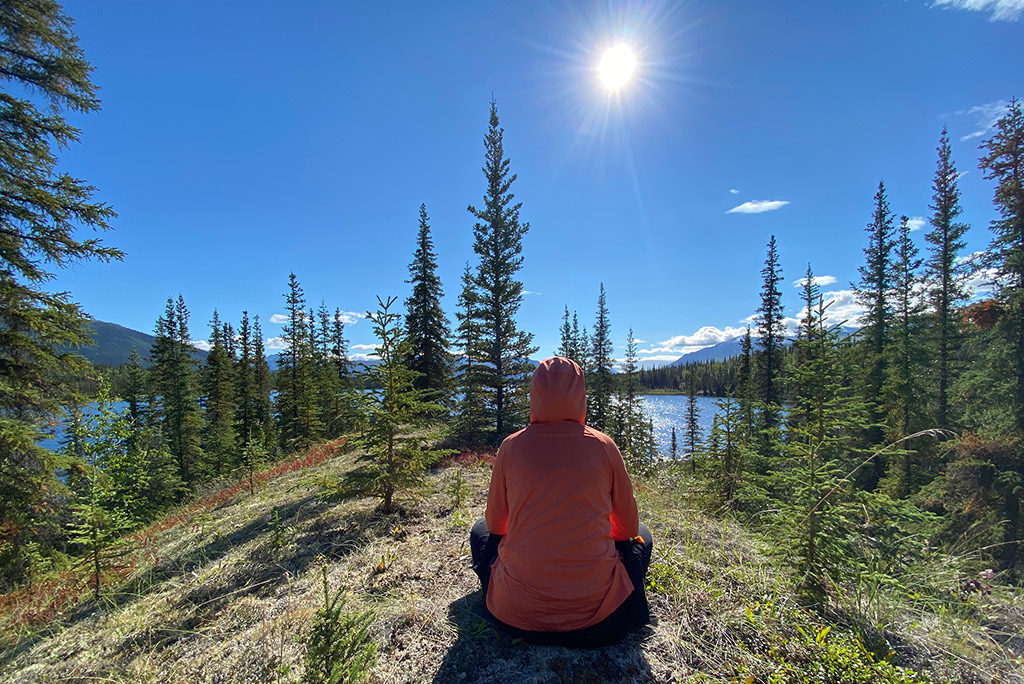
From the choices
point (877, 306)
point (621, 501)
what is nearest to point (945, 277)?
point (877, 306)

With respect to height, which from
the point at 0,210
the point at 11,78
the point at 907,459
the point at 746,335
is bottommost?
the point at 907,459

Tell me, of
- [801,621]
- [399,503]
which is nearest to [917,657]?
[801,621]

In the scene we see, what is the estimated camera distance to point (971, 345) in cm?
1135

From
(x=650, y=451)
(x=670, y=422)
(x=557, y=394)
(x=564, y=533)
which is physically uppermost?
(x=557, y=394)

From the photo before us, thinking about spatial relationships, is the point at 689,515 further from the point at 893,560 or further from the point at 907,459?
the point at 907,459

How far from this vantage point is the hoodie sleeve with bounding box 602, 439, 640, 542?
242 centimetres

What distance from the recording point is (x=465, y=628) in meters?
2.78

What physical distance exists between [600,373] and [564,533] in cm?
2163

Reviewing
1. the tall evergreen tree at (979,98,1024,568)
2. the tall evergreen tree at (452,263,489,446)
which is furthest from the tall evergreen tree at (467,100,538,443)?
the tall evergreen tree at (979,98,1024,568)

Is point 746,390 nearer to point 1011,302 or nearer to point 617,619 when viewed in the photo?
point 1011,302

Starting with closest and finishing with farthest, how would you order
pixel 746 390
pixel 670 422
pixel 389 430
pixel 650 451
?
1. pixel 389 430
2. pixel 650 451
3. pixel 746 390
4. pixel 670 422

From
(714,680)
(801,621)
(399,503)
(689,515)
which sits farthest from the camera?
(399,503)

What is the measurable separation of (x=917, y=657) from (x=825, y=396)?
4.39 meters

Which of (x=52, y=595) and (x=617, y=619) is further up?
(x=617, y=619)
